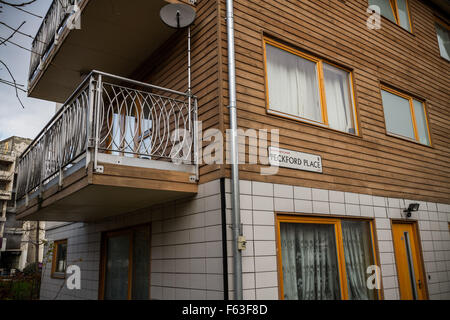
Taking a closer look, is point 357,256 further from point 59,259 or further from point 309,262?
point 59,259

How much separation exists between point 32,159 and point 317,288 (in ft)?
16.9

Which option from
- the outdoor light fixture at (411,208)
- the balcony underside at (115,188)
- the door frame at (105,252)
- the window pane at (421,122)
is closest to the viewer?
the balcony underside at (115,188)

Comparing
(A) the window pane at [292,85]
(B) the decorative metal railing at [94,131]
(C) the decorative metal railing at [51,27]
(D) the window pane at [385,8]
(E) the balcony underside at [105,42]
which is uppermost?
(D) the window pane at [385,8]

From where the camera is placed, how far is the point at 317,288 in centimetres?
513

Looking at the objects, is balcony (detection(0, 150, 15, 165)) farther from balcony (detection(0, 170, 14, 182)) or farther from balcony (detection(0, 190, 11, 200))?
balcony (detection(0, 170, 14, 182))

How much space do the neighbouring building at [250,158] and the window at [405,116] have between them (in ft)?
0.14

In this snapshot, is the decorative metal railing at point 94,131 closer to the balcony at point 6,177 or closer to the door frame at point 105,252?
the door frame at point 105,252

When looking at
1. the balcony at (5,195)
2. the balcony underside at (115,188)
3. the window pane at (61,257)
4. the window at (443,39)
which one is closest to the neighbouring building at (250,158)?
the balcony underside at (115,188)

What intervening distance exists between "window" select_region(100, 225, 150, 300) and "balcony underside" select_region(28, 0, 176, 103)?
3.14 meters

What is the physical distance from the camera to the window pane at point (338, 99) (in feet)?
20.6

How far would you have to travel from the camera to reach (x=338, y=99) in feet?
21.1

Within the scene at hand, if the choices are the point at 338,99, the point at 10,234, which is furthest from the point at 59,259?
the point at 10,234
